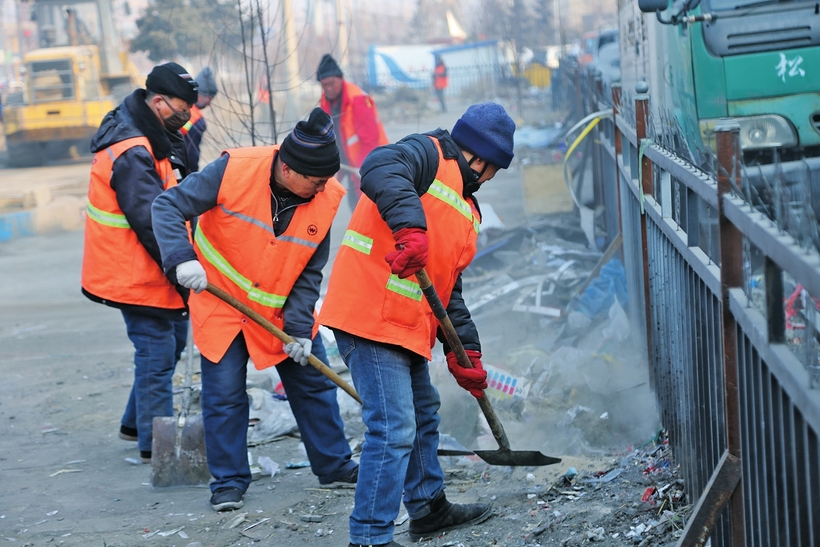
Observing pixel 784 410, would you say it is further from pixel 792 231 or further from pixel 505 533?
pixel 505 533

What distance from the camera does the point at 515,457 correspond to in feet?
12.5

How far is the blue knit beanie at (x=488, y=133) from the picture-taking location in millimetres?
3078

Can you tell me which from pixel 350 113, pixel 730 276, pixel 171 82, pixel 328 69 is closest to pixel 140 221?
pixel 171 82

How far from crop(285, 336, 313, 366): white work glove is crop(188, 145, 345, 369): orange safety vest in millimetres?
84

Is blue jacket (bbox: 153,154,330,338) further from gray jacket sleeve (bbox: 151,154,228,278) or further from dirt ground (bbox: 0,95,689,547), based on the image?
dirt ground (bbox: 0,95,689,547)

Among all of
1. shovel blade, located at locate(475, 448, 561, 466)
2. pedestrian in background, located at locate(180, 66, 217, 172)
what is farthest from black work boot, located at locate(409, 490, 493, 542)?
pedestrian in background, located at locate(180, 66, 217, 172)

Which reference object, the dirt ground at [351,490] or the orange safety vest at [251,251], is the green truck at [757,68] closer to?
the dirt ground at [351,490]

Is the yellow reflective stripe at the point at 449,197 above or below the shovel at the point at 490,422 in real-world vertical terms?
above

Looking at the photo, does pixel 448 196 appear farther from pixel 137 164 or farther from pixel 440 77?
pixel 440 77

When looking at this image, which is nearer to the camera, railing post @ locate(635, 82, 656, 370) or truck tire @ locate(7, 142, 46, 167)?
railing post @ locate(635, 82, 656, 370)

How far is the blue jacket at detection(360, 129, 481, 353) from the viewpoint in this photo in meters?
2.79

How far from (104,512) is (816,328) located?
3249mm

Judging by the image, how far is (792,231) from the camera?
1696 mm

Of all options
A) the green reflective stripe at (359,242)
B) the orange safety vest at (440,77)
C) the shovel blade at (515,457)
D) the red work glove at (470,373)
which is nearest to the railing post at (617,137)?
the shovel blade at (515,457)
